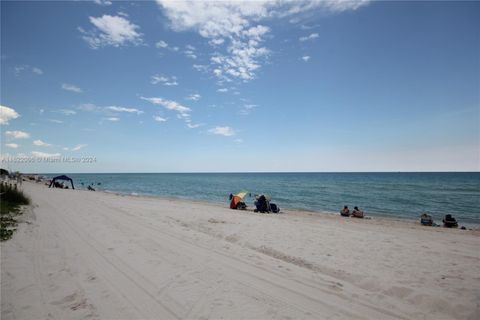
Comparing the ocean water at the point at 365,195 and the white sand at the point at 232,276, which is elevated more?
the white sand at the point at 232,276

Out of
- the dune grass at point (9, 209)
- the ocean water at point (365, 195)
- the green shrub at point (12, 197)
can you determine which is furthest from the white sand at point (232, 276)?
the ocean water at point (365, 195)

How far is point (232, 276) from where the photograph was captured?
18.4ft

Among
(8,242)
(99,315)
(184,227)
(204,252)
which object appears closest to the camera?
(99,315)

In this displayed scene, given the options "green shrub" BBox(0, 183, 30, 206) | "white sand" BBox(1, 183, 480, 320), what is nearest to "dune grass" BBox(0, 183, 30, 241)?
"green shrub" BBox(0, 183, 30, 206)

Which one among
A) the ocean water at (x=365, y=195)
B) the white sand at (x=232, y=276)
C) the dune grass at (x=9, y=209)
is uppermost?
the dune grass at (x=9, y=209)

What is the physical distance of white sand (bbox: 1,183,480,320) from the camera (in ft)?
14.1

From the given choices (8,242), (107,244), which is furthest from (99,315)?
(8,242)

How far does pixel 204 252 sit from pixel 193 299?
2.77m

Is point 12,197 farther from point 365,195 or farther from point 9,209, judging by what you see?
point 365,195

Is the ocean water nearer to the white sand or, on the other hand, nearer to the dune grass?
the white sand

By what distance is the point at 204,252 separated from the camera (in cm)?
731

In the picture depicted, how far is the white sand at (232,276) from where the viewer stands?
4.31 m

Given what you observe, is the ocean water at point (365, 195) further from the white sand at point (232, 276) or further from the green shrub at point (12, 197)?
the green shrub at point (12, 197)

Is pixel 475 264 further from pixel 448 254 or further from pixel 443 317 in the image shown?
pixel 443 317
